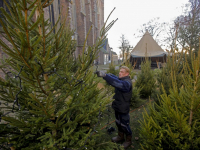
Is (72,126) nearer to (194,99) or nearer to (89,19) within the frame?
(194,99)

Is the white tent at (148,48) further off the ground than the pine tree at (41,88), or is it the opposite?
the white tent at (148,48)

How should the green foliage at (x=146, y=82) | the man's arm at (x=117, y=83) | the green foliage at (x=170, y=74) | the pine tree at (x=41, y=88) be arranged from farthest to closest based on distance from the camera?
the green foliage at (x=146, y=82) < the green foliage at (x=170, y=74) < the man's arm at (x=117, y=83) < the pine tree at (x=41, y=88)

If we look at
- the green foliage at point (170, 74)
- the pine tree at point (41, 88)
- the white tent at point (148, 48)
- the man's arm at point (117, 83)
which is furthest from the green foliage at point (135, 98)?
the white tent at point (148, 48)

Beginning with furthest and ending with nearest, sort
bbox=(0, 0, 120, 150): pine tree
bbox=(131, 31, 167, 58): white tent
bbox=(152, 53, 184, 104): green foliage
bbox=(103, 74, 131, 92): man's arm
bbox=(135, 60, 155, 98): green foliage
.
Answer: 1. bbox=(131, 31, 167, 58): white tent
2. bbox=(135, 60, 155, 98): green foliage
3. bbox=(152, 53, 184, 104): green foliage
4. bbox=(103, 74, 131, 92): man's arm
5. bbox=(0, 0, 120, 150): pine tree

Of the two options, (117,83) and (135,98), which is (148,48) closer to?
(135,98)

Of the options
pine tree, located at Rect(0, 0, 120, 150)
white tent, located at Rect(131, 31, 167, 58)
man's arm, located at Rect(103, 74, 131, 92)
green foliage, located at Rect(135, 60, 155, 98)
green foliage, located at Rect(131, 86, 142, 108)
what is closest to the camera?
pine tree, located at Rect(0, 0, 120, 150)

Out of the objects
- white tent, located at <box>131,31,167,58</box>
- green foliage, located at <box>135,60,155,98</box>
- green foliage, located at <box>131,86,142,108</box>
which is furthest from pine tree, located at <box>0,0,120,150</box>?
white tent, located at <box>131,31,167,58</box>

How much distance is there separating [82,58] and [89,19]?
21.4 meters

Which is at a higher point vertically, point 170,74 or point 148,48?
point 148,48

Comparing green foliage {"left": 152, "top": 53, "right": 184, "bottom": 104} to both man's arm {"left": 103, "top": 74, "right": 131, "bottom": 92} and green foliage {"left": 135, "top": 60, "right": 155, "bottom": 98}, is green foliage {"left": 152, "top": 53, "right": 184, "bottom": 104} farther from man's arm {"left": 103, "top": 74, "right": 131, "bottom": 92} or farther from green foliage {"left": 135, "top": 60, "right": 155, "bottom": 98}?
green foliage {"left": 135, "top": 60, "right": 155, "bottom": 98}

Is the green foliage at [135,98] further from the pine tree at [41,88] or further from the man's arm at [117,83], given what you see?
the pine tree at [41,88]

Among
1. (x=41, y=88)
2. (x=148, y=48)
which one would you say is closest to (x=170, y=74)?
(x=41, y=88)

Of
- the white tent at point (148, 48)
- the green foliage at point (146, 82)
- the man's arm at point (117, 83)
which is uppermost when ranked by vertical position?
the white tent at point (148, 48)

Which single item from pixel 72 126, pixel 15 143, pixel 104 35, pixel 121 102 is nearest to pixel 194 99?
pixel 121 102
